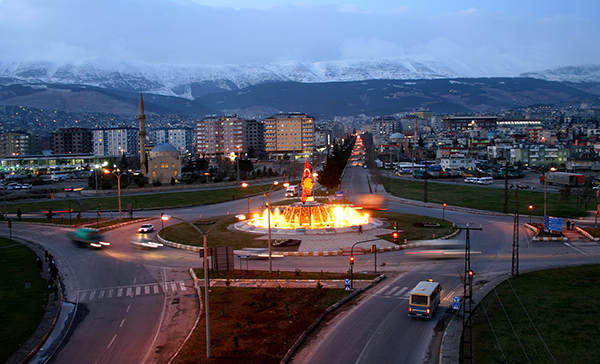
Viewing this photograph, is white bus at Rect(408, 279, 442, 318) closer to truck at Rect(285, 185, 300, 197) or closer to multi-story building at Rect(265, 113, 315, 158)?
truck at Rect(285, 185, 300, 197)

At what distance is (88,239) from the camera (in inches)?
1885

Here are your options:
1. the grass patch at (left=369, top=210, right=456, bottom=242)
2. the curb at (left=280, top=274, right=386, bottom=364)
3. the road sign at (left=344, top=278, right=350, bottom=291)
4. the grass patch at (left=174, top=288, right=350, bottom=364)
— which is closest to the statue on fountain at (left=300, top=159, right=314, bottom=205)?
the grass patch at (left=369, top=210, right=456, bottom=242)

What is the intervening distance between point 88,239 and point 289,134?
152 m

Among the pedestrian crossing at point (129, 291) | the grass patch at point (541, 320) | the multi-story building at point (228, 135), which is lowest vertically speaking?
the pedestrian crossing at point (129, 291)

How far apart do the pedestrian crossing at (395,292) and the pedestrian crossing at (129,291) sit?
13259mm

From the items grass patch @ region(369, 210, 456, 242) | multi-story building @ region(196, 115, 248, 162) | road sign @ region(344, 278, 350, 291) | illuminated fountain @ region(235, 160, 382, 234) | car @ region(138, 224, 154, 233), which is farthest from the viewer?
multi-story building @ region(196, 115, 248, 162)

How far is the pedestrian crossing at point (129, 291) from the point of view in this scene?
3012 cm

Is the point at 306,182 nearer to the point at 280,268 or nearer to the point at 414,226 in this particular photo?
the point at 414,226

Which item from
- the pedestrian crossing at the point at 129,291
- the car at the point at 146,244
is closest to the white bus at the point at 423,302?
the pedestrian crossing at the point at 129,291

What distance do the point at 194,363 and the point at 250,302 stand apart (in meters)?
8.20

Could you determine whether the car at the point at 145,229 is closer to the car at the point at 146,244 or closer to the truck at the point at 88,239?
A: the car at the point at 146,244

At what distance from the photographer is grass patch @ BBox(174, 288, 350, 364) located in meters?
20.3

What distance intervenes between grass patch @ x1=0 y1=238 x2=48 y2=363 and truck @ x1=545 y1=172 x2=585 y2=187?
87531 mm

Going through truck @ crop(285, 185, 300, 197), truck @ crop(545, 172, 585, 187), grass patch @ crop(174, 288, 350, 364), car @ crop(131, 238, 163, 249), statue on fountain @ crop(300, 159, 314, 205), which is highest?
statue on fountain @ crop(300, 159, 314, 205)
